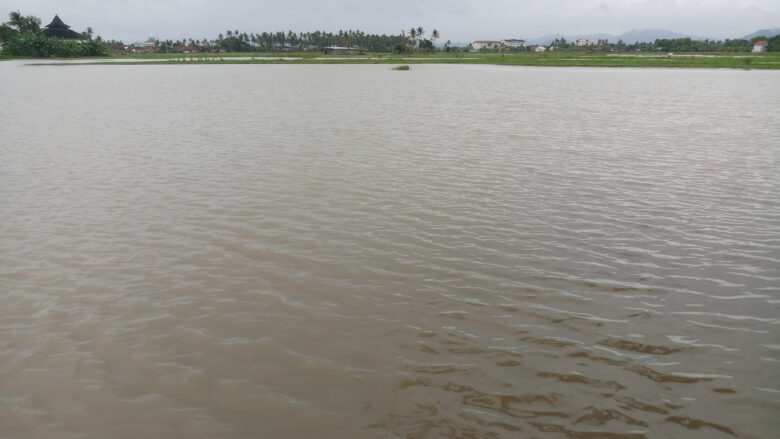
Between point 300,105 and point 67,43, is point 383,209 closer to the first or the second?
point 300,105

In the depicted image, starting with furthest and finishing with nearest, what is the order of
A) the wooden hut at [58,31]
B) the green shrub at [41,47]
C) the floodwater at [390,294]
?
1. the wooden hut at [58,31]
2. the green shrub at [41,47]
3. the floodwater at [390,294]

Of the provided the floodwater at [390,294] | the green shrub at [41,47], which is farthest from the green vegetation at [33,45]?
the floodwater at [390,294]

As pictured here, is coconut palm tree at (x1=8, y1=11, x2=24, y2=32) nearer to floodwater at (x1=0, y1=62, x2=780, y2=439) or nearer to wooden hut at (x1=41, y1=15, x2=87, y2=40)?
wooden hut at (x1=41, y1=15, x2=87, y2=40)

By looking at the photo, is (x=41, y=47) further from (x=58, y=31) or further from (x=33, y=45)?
(x=58, y=31)

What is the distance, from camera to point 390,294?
7.48m

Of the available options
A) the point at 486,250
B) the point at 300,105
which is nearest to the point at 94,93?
the point at 300,105

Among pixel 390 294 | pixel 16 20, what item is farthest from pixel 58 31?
pixel 390 294

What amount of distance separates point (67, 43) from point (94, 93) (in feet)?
350

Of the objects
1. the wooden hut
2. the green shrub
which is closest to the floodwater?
the green shrub

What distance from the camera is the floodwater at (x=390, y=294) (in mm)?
5113

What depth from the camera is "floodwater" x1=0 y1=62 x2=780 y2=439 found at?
16.8ft

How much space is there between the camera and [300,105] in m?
31.8

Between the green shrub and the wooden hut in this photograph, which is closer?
the green shrub

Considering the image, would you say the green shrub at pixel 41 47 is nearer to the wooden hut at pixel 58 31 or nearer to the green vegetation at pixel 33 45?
the green vegetation at pixel 33 45
